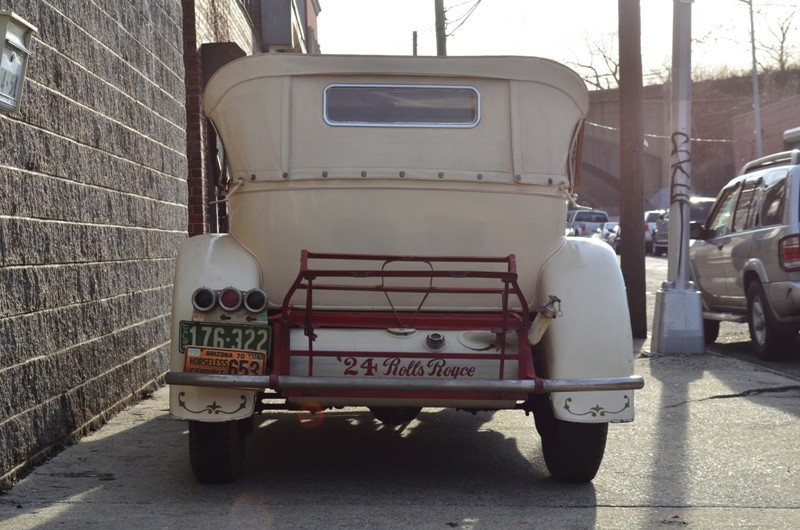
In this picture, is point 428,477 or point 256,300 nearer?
point 256,300

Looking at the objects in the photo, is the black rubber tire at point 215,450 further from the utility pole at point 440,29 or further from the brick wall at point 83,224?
the utility pole at point 440,29

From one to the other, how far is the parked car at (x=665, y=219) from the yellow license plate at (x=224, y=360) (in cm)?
2947

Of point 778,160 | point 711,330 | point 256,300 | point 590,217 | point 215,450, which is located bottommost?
point 711,330

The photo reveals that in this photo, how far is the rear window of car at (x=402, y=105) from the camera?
6438mm

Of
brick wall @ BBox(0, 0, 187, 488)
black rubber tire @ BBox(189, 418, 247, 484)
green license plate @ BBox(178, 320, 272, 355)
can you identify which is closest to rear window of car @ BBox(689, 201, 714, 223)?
brick wall @ BBox(0, 0, 187, 488)

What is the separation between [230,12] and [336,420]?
26.8ft

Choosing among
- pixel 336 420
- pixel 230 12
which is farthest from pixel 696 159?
pixel 336 420

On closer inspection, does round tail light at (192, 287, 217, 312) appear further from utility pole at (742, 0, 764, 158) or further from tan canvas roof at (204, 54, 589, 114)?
utility pole at (742, 0, 764, 158)

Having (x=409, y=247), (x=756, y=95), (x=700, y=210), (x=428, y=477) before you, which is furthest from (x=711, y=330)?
(x=756, y=95)

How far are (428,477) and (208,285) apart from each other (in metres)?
1.58

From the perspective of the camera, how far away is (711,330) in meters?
13.8

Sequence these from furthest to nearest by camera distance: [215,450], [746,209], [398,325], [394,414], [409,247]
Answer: [746,209] → [394,414] → [409,247] → [398,325] → [215,450]

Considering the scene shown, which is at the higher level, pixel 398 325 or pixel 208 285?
pixel 208 285

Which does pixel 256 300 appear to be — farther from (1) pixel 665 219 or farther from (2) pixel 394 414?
(1) pixel 665 219
